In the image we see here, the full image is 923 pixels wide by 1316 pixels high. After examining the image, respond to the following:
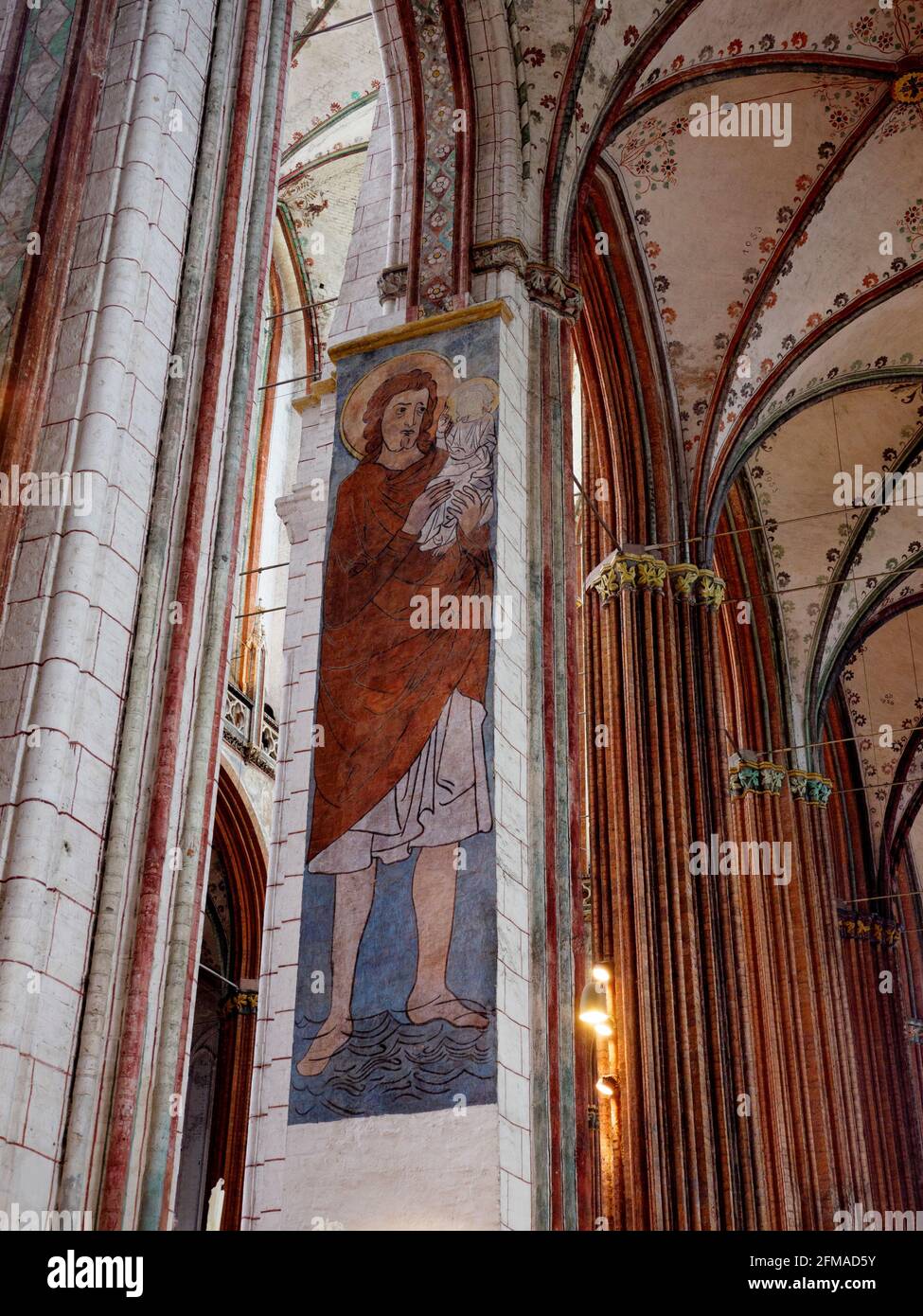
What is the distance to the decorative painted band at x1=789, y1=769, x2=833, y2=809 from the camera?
1459 centimetres

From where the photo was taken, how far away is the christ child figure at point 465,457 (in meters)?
7.30

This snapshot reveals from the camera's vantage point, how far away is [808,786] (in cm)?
1462

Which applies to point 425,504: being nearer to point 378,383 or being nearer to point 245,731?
point 378,383

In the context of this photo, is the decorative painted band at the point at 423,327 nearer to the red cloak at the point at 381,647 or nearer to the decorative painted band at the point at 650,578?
the red cloak at the point at 381,647

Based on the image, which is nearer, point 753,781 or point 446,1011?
point 446,1011

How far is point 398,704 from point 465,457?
4.20 ft

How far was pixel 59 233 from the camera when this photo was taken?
4.30m

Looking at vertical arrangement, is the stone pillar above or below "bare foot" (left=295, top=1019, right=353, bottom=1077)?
above

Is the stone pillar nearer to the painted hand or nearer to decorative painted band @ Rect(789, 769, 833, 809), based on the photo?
decorative painted band @ Rect(789, 769, 833, 809)

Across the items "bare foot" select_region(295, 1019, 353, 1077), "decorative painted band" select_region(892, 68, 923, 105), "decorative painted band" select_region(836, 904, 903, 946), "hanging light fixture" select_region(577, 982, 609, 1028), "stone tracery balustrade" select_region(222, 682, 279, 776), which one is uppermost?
"decorative painted band" select_region(892, 68, 923, 105)

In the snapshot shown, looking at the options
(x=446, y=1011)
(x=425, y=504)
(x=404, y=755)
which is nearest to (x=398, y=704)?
(x=404, y=755)

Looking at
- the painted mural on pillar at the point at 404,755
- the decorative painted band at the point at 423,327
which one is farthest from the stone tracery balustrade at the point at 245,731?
the painted mural on pillar at the point at 404,755

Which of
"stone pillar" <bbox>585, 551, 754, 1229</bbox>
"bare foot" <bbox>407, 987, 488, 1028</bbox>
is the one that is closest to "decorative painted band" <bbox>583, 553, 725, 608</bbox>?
"stone pillar" <bbox>585, 551, 754, 1229</bbox>

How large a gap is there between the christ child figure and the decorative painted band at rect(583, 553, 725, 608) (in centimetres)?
436
